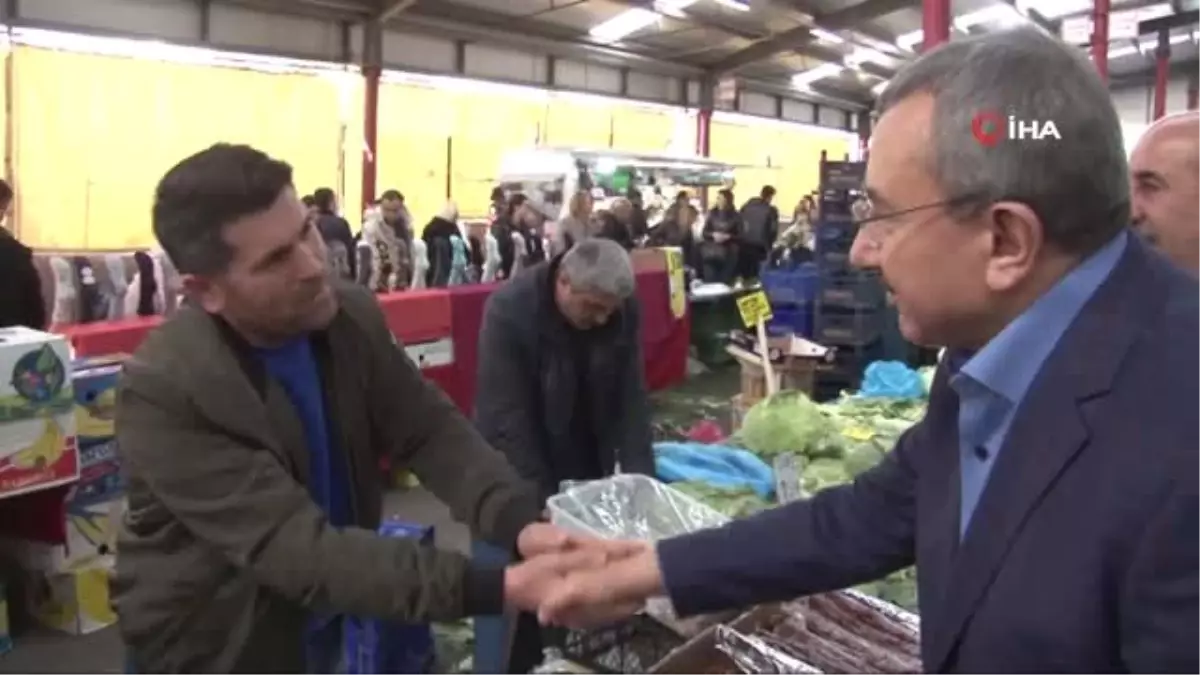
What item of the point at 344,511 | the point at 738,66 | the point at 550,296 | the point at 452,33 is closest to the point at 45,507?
the point at 550,296

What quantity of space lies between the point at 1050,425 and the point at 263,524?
39.0 inches

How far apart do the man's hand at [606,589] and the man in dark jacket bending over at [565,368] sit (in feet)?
4.08

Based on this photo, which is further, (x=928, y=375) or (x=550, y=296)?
(x=928, y=375)

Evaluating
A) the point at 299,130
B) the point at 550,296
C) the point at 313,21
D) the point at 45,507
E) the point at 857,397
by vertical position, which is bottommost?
the point at 45,507

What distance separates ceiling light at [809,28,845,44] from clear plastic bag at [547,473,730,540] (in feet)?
49.0

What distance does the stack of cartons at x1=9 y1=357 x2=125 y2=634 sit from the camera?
4242mm

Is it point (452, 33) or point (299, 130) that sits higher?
point (452, 33)

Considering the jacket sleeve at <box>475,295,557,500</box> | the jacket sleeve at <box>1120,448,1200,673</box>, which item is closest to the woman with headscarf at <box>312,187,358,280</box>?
the jacket sleeve at <box>475,295,557,500</box>

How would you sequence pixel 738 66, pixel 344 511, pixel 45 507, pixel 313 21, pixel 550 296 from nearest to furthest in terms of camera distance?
pixel 344 511 → pixel 550 296 → pixel 45 507 → pixel 313 21 → pixel 738 66

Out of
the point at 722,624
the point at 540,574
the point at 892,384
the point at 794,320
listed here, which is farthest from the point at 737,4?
the point at 540,574

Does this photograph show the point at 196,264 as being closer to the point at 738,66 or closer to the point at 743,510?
the point at 743,510

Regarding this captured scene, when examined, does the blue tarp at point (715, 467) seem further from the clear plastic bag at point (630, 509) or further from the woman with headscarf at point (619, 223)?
the woman with headscarf at point (619, 223)

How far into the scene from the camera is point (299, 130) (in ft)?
38.6

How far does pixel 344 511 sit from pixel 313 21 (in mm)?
10745
